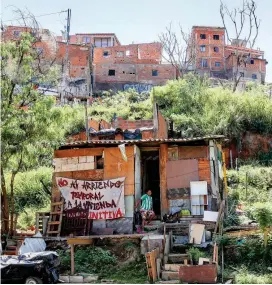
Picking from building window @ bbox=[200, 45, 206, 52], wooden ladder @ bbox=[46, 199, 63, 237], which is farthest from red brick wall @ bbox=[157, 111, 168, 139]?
building window @ bbox=[200, 45, 206, 52]

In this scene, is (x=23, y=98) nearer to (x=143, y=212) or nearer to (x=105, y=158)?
(x=105, y=158)

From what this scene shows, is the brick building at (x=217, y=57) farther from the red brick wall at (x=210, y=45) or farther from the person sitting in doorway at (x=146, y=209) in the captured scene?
the person sitting in doorway at (x=146, y=209)

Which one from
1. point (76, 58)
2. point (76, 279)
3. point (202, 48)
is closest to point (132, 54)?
point (76, 58)

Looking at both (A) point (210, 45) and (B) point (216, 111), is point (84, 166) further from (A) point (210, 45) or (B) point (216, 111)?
(A) point (210, 45)

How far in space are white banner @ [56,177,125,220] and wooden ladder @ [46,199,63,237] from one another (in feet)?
0.85

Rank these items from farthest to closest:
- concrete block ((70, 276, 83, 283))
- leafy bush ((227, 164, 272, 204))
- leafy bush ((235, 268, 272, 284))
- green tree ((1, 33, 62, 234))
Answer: leafy bush ((227, 164, 272, 204)), green tree ((1, 33, 62, 234)), concrete block ((70, 276, 83, 283)), leafy bush ((235, 268, 272, 284))

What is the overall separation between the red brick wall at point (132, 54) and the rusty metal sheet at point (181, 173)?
30191mm

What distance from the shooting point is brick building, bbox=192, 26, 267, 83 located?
168 feet

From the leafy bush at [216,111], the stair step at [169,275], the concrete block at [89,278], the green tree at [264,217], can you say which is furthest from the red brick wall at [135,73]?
the stair step at [169,275]

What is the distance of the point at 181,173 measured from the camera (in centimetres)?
1656

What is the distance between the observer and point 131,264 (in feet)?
46.4

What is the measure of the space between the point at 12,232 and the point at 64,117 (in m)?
4.22

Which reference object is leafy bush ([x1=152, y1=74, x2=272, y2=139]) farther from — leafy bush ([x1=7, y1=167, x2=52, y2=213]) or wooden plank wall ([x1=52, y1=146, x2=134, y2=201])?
wooden plank wall ([x1=52, y1=146, x2=134, y2=201])

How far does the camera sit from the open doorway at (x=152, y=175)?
18.1 metres
